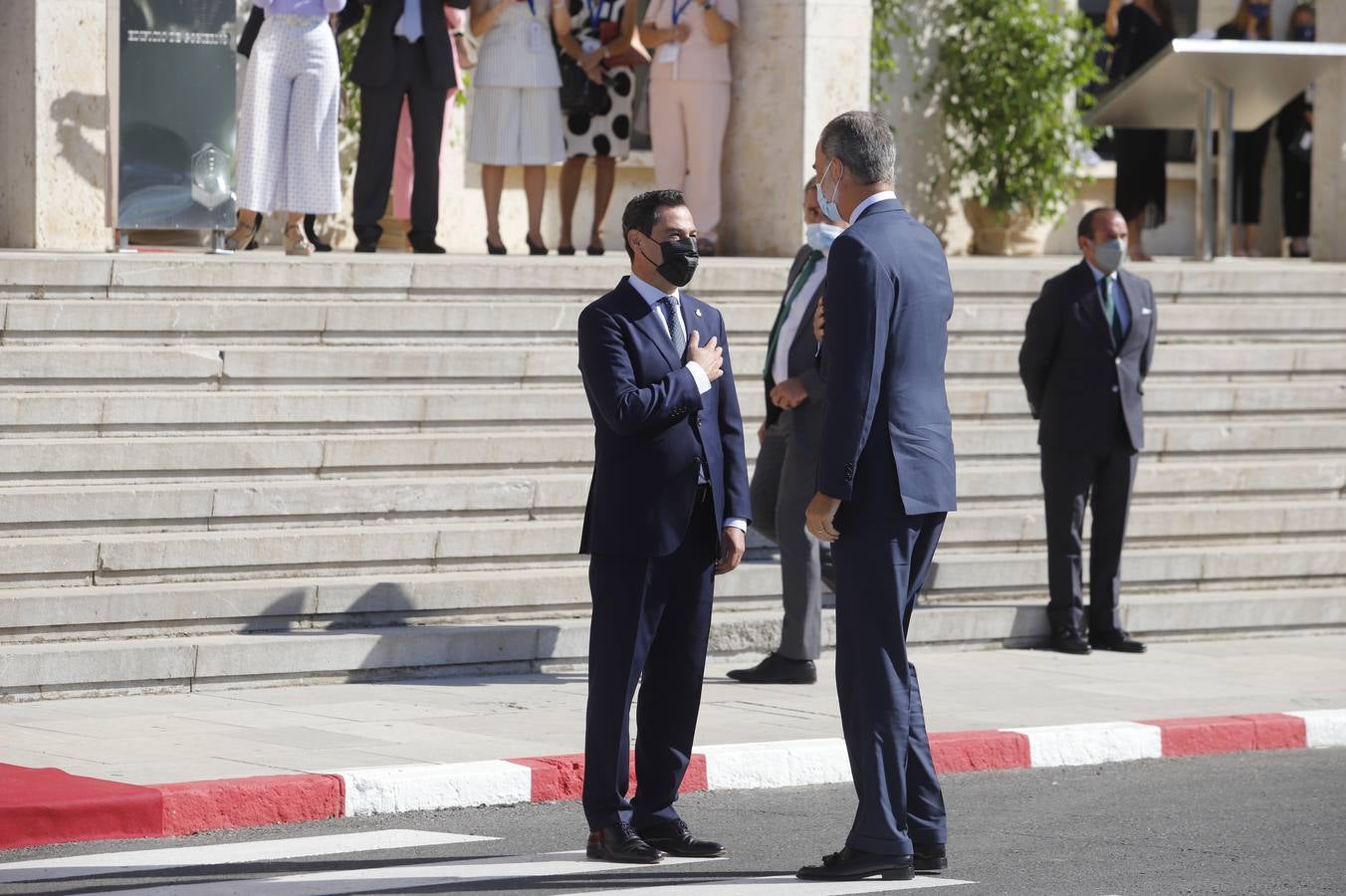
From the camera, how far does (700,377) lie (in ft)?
22.9

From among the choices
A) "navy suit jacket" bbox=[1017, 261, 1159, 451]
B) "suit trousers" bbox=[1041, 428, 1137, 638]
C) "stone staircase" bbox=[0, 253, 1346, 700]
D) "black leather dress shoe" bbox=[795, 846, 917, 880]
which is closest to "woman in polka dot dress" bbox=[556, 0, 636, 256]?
"stone staircase" bbox=[0, 253, 1346, 700]

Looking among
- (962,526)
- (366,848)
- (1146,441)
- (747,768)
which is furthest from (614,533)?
(1146,441)

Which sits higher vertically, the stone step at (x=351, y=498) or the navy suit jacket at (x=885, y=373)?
the navy suit jacket at (x=885, y=373)

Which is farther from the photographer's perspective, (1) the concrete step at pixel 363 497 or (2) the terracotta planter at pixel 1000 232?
(2) the terracotta planter at pixel 1000 232

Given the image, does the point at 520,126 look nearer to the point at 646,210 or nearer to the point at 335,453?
the point at 335,453

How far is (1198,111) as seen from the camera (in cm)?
1620

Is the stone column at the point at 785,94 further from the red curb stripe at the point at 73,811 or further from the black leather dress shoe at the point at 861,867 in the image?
the black leather dress shoe at the point at 861,867

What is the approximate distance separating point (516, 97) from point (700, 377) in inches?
322

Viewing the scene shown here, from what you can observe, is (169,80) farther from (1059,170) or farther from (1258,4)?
(1258,4)

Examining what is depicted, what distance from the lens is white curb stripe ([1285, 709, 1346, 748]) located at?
9.55 metres

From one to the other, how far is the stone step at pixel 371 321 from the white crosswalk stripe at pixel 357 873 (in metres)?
4.51

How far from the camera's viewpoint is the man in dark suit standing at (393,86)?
46.1 ft

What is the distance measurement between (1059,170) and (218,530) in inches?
423

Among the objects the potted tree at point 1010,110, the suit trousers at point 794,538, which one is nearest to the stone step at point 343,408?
the suit trousers at point 794,538
